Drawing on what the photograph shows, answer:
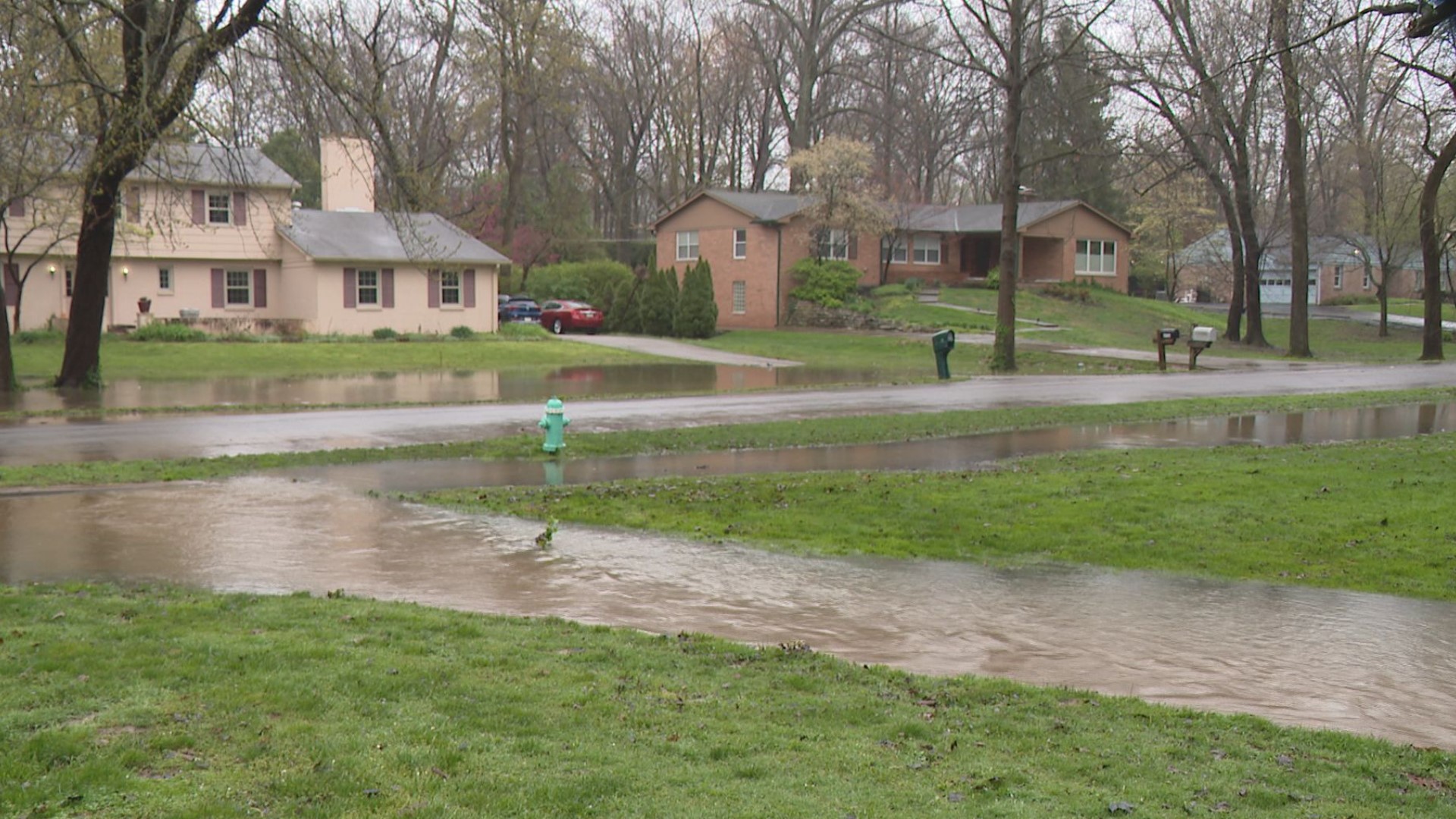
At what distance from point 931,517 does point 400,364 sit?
25951 millimetres

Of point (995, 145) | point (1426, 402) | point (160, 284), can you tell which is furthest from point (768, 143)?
point (1426, 402)

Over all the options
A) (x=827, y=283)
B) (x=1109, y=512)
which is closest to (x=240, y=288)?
(x=827, y=283)

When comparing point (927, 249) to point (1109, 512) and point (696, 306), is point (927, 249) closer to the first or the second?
point (696, 306)

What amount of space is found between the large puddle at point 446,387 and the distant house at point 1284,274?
4580 cm

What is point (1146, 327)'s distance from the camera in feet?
165

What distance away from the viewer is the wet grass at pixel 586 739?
4.90 meters

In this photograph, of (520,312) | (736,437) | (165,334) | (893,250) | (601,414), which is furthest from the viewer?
(893,250)

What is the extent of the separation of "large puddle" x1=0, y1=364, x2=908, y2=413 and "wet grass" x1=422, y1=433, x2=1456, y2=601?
37.6 ft

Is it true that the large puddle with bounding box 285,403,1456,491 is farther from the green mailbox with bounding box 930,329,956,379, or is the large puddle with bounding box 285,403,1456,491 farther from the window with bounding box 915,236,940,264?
the window with bounding box 915,236,940,264

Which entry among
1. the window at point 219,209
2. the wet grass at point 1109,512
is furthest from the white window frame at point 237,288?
the wet grass at point 1109,512

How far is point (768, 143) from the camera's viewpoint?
240 feet

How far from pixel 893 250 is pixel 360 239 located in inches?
965

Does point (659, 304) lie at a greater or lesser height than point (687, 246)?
lesser

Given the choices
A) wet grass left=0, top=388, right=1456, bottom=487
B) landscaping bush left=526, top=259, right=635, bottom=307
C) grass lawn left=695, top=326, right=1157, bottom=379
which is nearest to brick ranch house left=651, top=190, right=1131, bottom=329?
landscaping bush left=526, top=259, right=635, bottom=307
